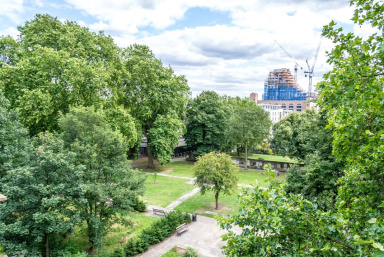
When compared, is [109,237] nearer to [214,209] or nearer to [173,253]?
[173,253]

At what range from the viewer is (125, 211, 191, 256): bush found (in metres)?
13.0

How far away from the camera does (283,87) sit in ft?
570

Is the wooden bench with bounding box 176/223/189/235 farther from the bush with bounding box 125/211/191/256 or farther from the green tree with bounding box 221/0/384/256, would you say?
the green tree with bounding box 221/0/384/256

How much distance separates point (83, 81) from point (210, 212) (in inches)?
545

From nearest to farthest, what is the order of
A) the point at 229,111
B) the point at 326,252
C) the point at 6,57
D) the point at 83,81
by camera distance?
1. the point at 326,252
2. the point at 83,81
3. the point at 6,57
4. the point at 229,111

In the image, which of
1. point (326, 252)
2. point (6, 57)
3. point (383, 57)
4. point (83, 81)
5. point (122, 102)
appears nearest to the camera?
point (326, 252)

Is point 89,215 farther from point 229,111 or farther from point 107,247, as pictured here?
point 229,111

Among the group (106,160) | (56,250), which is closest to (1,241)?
(56,250)

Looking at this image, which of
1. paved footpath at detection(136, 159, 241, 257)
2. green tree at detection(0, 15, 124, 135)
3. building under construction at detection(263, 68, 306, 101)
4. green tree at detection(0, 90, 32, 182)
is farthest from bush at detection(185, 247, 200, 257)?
building under construction at detection(263, 68, 306, 101)

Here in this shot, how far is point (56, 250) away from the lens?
11.1m

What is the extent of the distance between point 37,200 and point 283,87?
181564 mm

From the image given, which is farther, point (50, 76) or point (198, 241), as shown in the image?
point (50, 76)

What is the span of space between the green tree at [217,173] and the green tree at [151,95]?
10.6m

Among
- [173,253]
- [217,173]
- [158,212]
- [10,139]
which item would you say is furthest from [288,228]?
[10,139]
